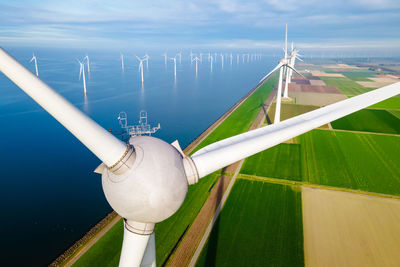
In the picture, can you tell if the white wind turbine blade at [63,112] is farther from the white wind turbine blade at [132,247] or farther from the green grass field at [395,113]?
the green grass field at [395,113]

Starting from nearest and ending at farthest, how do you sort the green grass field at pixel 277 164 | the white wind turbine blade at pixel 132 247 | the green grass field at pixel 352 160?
the white wind turbine blade at pixel 132 247 < the green grass field at pixel 352 160 < the green grass field at pixel 277 164

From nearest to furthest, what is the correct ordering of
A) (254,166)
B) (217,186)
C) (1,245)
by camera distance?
(1,245), (217,186), (254,166)

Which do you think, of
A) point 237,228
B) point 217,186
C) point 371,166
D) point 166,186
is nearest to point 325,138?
point 371,166

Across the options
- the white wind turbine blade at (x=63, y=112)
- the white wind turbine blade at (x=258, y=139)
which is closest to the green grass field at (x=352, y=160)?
the white wind turbine blade at (x=258, y=139)

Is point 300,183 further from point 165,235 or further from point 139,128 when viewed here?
point 139,128

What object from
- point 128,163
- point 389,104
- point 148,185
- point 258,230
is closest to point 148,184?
point 148,185

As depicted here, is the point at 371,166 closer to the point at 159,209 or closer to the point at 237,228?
the point at 237,228
